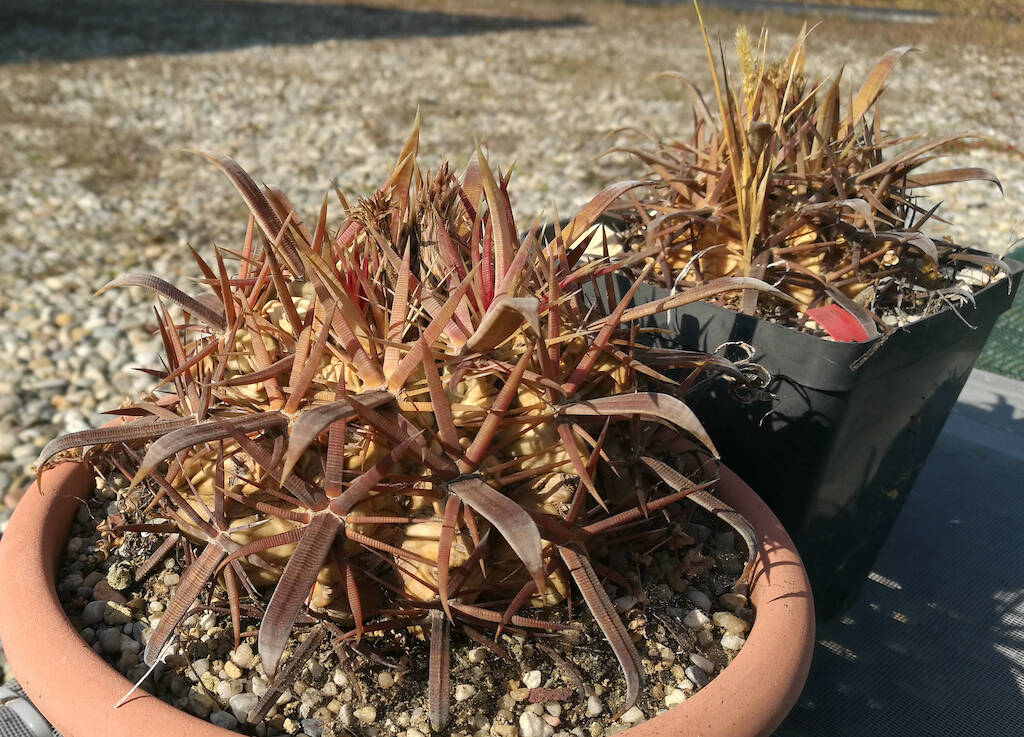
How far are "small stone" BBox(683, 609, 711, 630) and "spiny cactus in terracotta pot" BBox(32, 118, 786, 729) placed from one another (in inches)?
2.6

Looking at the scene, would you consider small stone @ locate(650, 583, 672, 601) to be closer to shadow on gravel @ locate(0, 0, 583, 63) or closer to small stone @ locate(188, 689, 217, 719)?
small stone @ locate(188, 689, 217, 719)

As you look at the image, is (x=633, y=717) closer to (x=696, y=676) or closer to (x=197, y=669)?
(x=696, y=676)

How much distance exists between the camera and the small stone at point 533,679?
861 mm

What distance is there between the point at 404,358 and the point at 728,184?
2.70 feet

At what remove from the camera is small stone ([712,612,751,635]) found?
95 centimetres

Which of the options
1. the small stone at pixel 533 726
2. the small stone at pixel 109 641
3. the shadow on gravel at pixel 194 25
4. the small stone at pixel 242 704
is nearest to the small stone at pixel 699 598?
the small stone at pixel 533 726

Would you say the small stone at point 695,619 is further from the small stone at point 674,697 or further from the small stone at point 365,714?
the small stone at point 365,714

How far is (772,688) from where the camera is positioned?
82 centimetres

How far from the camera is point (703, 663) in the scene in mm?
902

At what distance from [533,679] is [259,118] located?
17.4 ft

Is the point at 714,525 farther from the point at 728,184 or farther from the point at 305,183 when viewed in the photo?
the point at 305,183

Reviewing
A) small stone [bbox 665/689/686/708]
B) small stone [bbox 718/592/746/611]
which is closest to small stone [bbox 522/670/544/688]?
small stone [bbox 665/689/686/708]

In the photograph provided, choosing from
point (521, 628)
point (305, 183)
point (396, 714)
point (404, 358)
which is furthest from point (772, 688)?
point (305, 183)

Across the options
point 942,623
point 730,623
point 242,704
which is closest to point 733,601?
point 730,623
